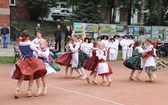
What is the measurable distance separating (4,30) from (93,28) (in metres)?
6.33

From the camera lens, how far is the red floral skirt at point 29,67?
28.7 feet

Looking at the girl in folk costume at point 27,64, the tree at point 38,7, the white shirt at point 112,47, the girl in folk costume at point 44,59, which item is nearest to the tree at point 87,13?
the white shirt at point 112,47

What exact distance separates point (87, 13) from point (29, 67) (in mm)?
18332

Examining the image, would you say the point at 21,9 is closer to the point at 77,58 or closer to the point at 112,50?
the point at 112,50

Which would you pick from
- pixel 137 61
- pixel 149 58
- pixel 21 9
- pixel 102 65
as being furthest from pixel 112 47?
pixel 21 9

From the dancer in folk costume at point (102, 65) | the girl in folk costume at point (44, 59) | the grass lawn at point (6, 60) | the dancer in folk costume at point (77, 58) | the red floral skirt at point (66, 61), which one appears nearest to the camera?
the girl in folk costume at point (44, 59)

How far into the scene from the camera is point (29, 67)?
8.81 m

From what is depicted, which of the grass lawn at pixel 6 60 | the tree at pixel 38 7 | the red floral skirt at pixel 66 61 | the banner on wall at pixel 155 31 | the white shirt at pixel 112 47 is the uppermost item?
the tree at pixel 38 7

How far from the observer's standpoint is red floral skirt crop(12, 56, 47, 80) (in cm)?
873

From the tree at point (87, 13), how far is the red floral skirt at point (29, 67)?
1764 centimetres

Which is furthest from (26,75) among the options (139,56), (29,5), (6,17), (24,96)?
(29,5)

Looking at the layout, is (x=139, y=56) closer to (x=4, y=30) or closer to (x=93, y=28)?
(x=93, y=28)

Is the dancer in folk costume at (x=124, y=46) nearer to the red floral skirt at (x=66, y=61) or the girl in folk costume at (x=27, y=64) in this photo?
the red floral skirt at (x=66, y=61)

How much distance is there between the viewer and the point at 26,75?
8.86m
